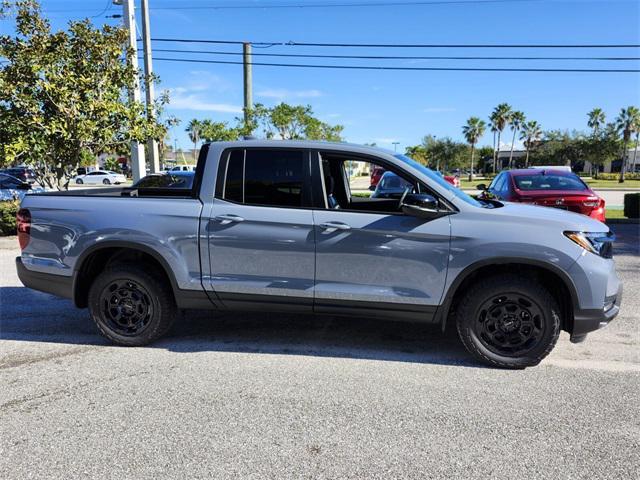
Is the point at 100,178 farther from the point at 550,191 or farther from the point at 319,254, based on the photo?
the point at 319,254

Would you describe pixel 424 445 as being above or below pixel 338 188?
below

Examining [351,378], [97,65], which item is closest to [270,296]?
[351,378]

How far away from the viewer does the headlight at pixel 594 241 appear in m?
3.76

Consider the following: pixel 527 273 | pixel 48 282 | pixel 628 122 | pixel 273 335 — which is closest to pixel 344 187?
pixel 273 335

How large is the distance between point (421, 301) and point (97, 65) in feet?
31.3

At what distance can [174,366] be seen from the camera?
406 cm

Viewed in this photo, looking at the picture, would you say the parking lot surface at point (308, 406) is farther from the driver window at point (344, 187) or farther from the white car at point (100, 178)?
the white car at point (100, 178)

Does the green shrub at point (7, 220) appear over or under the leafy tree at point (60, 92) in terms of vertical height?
under

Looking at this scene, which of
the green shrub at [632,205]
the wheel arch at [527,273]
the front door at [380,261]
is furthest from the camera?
the green shrub at [632,205]

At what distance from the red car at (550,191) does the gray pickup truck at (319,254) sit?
16.0ft

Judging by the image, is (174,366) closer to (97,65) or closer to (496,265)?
(496,265)

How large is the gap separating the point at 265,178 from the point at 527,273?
2292mm

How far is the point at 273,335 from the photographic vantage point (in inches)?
189

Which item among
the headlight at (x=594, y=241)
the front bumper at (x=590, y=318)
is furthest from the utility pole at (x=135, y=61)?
the front bumper at (x=590, y=318)
